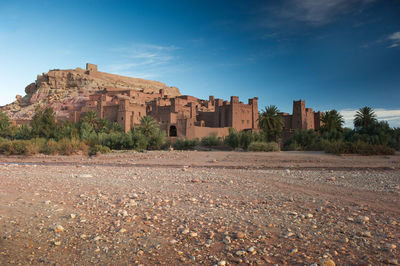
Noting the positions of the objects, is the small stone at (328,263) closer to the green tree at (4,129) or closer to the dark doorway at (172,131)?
the dark doorway at (172,131)

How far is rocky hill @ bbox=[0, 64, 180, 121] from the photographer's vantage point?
59656mm

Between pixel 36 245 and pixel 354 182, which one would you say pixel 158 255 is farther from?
pixel 354 182

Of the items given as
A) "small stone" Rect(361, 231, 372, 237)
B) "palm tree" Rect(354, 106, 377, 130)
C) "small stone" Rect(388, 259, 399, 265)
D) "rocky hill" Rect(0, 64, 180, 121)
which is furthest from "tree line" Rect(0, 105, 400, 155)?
"rocky hill" Rect(0, 64, 180, 121)

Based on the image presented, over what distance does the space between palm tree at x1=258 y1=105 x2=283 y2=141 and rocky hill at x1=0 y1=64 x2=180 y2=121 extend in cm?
3826

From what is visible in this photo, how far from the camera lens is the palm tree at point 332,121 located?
112 ft

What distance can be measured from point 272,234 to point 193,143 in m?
25.0

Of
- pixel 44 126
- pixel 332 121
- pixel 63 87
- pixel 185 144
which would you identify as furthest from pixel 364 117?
pixel 63 87

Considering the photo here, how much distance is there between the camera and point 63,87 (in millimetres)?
67438

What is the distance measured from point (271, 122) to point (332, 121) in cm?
993

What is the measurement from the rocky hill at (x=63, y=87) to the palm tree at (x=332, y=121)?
39248 millimetres

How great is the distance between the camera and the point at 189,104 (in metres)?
42.7

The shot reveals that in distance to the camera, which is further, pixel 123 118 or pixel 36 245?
pixel 123 118

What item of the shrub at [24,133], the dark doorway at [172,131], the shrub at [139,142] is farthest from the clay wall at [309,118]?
the shrub at [24,133]

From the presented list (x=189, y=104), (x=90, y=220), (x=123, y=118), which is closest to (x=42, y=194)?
(x=90, y=220)
